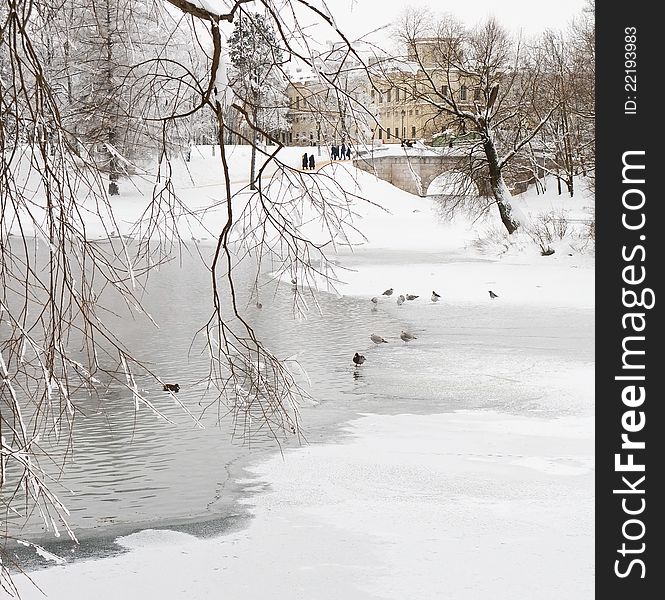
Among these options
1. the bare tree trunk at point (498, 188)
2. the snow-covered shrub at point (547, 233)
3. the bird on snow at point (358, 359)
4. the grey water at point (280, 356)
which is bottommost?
the grey water at point (280, 356)

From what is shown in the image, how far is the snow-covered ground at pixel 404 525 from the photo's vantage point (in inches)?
221

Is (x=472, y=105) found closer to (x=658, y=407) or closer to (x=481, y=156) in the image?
(x=481, y=156)

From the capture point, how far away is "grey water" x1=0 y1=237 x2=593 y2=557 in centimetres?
691

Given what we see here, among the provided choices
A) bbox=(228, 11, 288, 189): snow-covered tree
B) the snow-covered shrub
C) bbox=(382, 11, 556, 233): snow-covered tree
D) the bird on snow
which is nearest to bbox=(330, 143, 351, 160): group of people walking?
bbox=(228, 11, 288, 189): snow-covered tree

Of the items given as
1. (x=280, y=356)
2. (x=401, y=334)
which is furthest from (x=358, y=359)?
(x=401, y=334)

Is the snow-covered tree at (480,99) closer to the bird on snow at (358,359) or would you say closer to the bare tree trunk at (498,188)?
the bare tree trunk at (498,188)

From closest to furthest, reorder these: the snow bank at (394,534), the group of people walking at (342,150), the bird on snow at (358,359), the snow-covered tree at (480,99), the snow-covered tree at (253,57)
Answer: the snow-covered tree at (253,57) → the group of people walking at (342,150) → the snow bank at (394,534) → the bird on snow at (358,359) → the snow-covered tree at (480,99)

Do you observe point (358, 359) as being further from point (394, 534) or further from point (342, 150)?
point (342, 150)

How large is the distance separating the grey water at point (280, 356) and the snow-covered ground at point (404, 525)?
257 mm

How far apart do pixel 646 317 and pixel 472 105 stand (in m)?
22.6

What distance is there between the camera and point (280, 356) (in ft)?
38.9

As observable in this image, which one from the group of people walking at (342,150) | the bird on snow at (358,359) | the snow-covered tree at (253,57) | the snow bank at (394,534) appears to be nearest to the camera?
the snow-covered tree at (253,57)

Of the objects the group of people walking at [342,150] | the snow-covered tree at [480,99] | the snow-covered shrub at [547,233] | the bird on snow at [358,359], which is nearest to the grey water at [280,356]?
the bird on snow at [358,359]

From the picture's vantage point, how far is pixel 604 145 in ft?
20.0
